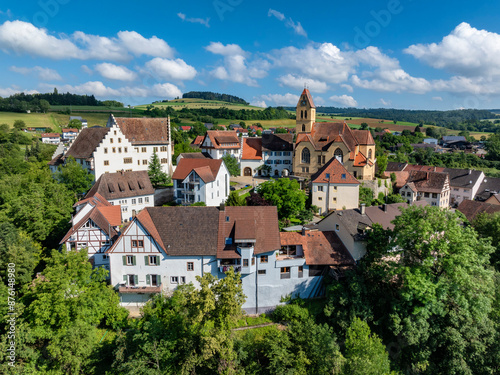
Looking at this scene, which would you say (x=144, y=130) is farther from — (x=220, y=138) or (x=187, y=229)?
(x=187, y=229)

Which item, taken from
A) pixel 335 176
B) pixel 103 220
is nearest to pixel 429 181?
pixel 335 176

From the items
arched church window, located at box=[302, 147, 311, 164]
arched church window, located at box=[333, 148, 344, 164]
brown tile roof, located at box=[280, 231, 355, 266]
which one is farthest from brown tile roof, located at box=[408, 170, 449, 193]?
brown tile roof, located at box=[280, 231, 355, 266]

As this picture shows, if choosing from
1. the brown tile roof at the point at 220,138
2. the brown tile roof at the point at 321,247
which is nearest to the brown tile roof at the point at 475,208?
the brown tile roof at the point at 321,247

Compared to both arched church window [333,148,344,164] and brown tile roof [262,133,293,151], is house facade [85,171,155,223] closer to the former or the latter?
brown tile roof [262,133,293,151]

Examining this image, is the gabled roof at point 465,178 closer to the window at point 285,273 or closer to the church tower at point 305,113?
the church tower at point 305,113

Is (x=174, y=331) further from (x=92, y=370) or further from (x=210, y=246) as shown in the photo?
(x=210, y=246)
